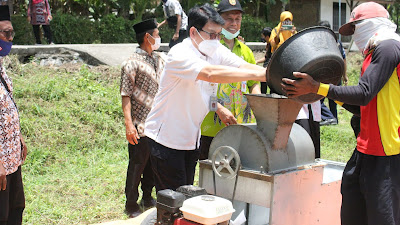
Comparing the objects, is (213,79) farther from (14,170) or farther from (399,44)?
(14,170)

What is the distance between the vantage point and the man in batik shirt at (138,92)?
4727 millimetres

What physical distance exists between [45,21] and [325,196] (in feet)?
29.1

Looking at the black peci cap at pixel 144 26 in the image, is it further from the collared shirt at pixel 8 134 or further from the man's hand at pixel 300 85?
the man's hand at pixel 300 85

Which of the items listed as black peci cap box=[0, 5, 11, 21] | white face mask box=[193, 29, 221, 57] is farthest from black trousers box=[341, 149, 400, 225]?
black peci cap box=[0, 5, 11, 21]

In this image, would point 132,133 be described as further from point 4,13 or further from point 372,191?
point 372,191

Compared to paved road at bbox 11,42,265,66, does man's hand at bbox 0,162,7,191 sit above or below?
below

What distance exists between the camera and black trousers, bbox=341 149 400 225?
299 cm

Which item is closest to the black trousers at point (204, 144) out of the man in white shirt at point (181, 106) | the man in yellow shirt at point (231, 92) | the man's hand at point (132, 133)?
the man in yellow shirt at point (231, 92)

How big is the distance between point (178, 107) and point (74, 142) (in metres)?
3.80

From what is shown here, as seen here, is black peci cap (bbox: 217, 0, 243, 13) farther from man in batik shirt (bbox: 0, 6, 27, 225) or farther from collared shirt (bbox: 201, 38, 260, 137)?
man in batik shirt (bbox: 0, 6, 27, 225)

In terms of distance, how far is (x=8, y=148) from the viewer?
135 inches

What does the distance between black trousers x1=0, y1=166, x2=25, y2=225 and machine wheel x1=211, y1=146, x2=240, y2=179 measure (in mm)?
1470

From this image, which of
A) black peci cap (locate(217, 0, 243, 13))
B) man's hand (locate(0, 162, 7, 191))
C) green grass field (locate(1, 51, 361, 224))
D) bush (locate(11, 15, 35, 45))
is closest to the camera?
man's hand (locate(0, 162, 7, 191))

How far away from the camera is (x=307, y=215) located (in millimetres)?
3549
